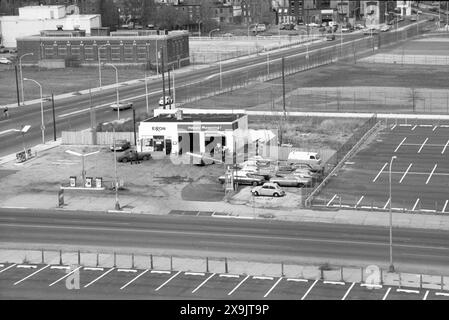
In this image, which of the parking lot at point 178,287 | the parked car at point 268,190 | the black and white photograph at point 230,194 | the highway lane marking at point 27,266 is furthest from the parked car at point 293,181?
the highway lane marking at point 27,266

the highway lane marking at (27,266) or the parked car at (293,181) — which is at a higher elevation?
the highway lane marking at (27,266)

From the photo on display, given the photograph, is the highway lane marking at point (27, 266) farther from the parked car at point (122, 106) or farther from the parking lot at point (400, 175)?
the parked car at point (122, 106)

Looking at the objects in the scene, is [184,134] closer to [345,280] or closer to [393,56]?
[345,280]

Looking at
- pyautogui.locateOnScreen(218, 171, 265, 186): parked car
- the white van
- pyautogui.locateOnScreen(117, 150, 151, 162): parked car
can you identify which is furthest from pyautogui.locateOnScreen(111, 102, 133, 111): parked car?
pyautogui.locateOnScreen(218, 171, 265, 186): parked car

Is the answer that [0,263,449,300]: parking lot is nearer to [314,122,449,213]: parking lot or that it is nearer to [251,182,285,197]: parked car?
[314,122,449,213]: parking lot

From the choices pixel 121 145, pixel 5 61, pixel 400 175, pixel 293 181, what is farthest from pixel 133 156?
pixel 5 61

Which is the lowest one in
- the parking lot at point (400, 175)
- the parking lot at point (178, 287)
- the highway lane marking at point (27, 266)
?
the parking lot at point (400, 175)

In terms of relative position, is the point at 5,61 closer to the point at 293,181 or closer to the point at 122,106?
the point at 122,106

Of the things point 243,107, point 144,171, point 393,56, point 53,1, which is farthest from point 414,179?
point 53,1
